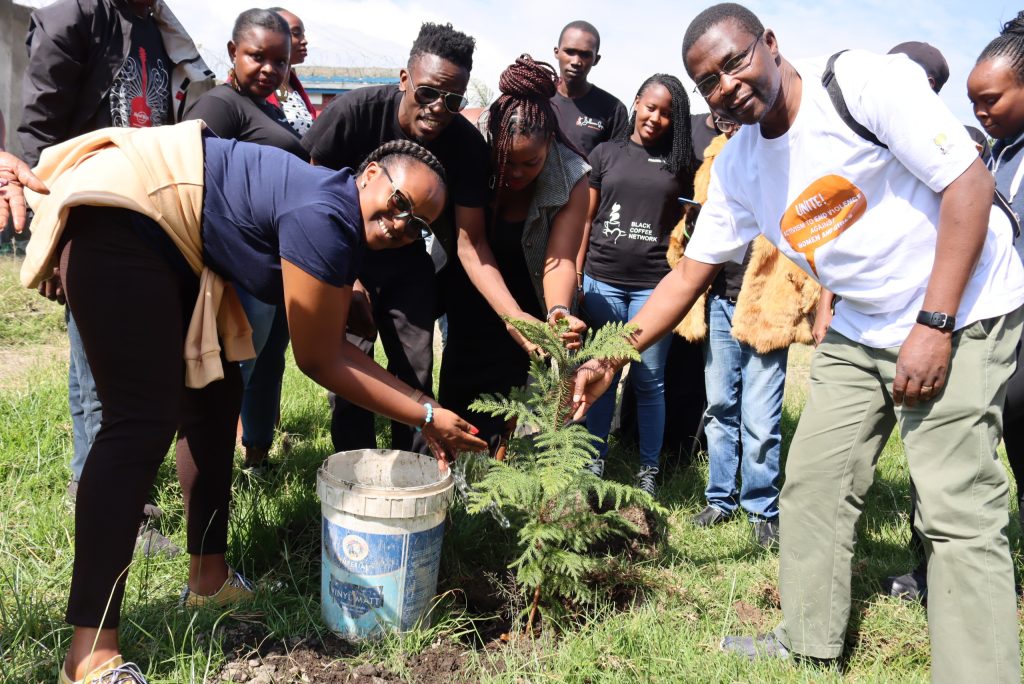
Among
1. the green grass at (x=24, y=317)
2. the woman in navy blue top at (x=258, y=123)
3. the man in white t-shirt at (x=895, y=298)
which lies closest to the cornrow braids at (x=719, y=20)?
the man in white t-shirt at (x=895, y=298)

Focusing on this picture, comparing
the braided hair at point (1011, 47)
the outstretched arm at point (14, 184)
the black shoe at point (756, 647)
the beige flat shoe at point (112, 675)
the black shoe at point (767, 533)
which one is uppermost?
the braided hair at point (1011, 47)

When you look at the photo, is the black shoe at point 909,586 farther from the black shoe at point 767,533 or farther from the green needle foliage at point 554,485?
the green needle foliage at point 554,485

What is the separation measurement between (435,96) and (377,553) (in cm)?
191

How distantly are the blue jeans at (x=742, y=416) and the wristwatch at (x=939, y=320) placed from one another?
1641 mm

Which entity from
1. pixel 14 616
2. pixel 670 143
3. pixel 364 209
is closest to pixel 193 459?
pixel 14 616

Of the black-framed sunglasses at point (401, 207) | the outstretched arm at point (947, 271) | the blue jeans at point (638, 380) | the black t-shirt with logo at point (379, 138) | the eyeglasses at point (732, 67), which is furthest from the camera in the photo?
the blue jeans at point (638, 380)

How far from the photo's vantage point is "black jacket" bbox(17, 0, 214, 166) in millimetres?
3479

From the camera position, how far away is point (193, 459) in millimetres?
2986

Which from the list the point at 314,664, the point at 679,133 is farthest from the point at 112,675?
the point at 679,133

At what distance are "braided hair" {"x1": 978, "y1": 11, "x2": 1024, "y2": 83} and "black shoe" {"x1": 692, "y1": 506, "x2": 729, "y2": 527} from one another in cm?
252

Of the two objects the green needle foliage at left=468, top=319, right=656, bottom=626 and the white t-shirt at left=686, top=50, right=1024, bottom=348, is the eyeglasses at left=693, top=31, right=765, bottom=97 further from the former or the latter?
the green needle foliage at left=468, top=319, right=656, bottom=626

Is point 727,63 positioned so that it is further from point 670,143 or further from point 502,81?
point 670,143

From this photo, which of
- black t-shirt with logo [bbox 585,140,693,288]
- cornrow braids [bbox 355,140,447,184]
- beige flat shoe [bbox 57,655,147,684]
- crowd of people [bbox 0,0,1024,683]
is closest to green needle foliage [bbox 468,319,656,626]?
crowd of people [bbox 0,0,1024,683]

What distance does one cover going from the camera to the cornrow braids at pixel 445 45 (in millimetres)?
3371
